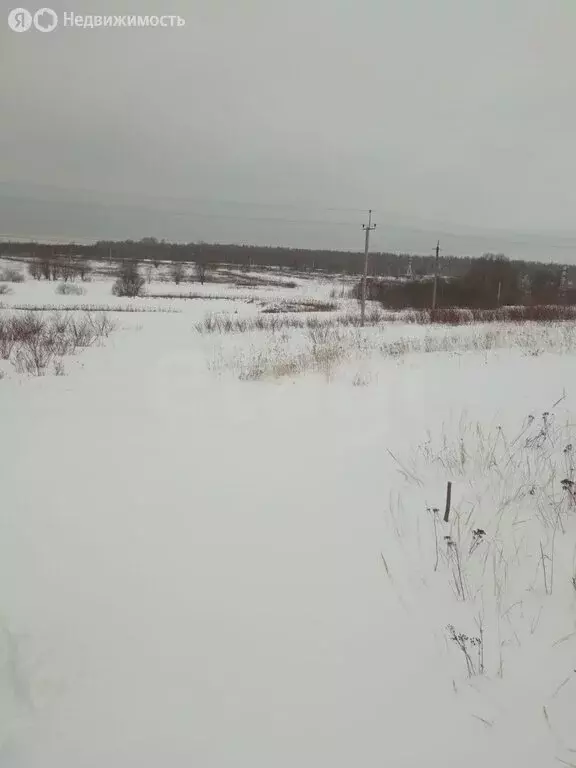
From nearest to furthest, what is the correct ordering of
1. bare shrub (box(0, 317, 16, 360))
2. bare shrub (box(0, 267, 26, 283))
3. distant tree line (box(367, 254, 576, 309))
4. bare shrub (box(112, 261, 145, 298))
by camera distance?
bare shrub (box(0, 317, 16, 360)) < distant tree line (box(367, 254, 576, 309)) < bare shrub (box(112, 261, 145, 298)) < bare shrub (box(0, 267, 26, 283))

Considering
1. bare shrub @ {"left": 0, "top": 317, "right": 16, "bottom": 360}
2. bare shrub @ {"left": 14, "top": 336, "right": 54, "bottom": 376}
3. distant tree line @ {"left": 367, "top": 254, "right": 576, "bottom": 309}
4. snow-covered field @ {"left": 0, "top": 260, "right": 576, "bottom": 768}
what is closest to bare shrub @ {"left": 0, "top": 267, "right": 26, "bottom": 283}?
distant tree line @ {"left": 367, "top": 254, "right": 576, "bottom": 309}

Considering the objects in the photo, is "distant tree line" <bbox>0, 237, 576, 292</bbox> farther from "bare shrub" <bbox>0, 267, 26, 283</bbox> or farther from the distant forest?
"bare shrub" <bbox>0, 267, 26, 283</bbox>

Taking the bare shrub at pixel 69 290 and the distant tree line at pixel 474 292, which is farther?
the distant tree line at pixel 474 292

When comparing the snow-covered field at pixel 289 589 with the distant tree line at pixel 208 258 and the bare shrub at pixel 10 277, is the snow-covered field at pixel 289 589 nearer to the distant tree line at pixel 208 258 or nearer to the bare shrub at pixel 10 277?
the bare shrub at pixel 10 277

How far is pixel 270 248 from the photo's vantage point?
17688 cm

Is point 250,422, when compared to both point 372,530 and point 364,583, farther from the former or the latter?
point 364,583

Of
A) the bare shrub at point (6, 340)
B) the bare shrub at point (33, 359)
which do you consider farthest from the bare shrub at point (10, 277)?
the bare shrub at point (33, 359)

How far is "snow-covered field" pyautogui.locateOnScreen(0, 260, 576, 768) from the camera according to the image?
1.78 meters

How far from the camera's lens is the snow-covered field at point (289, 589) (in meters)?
1.78

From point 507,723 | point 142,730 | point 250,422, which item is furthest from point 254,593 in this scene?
point 250,422

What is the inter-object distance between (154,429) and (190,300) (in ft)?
114

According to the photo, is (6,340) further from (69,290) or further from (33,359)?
(69,290)

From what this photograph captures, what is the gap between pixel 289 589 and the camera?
2.55m

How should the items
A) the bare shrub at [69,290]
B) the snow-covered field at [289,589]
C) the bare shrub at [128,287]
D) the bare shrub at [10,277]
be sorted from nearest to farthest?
the snow-covered field at [289,589]
the bare shrub at [69,290]
the bare shrub at [128,287]
the bare shrub at [10,277]
